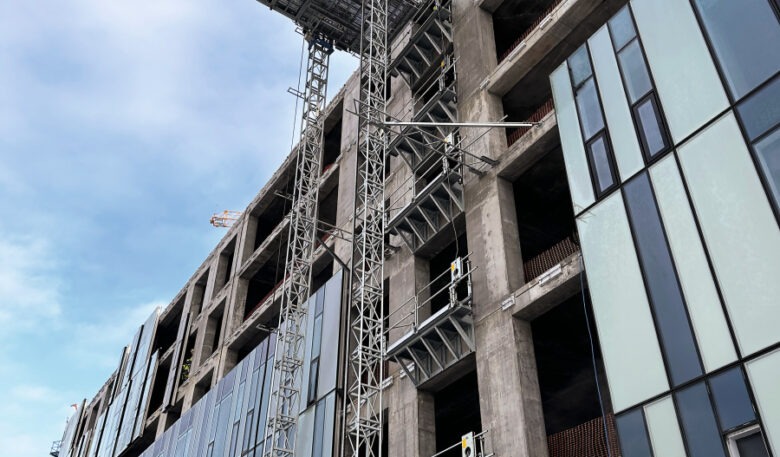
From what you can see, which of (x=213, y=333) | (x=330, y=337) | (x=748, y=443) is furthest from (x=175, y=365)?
(x=748, y=443)

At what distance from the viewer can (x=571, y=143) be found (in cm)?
2173

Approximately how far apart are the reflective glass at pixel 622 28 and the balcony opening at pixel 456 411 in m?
13.9

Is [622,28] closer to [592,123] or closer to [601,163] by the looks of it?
[592,123]

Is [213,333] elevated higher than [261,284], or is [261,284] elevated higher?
[261,284]

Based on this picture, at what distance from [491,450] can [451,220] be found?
33.4 feet

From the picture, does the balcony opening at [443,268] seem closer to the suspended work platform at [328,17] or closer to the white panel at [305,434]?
the white panel at [305,434]

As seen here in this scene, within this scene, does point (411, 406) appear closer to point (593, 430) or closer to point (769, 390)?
point (593, 430)

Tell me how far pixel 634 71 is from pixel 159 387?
54.8 metres

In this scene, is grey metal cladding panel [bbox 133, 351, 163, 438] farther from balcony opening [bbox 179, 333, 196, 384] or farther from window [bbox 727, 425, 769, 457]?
window [bbox 727, 425, 769, 457]

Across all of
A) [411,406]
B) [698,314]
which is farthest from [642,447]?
[411,406]

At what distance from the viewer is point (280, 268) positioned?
52.7 metres

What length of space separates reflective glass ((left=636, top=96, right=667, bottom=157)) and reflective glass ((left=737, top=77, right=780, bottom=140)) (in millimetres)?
2261

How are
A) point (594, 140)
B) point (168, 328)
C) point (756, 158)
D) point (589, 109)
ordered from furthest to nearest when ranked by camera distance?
1. point (168, 328)
2. point (589, 109)
3. point (594, 140)
4. point (756, 158)

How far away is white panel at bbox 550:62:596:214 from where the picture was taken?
808 inches
